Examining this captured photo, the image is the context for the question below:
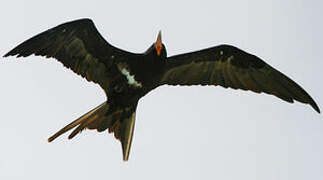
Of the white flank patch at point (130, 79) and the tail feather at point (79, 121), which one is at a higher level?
the white flank patch at point (130, 79)

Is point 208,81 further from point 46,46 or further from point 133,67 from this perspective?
point 46,46

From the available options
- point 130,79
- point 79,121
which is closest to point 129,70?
point 130,79

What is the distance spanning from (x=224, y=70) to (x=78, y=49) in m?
2.14

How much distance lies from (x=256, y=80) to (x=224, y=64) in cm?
51

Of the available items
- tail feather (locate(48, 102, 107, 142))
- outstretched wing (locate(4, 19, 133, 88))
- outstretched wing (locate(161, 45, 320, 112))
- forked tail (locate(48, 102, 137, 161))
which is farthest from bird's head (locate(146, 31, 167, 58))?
tail feather (locate(48, 102, 107, 142))

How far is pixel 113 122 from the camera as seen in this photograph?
7793 millimetres

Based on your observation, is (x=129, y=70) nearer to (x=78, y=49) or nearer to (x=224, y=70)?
(x=78, y=49)


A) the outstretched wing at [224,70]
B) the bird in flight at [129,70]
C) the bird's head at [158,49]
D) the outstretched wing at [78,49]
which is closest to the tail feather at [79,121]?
the bird in flight at [129,70]

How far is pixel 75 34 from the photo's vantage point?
744 centimetres

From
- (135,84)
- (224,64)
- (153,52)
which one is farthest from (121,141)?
(224,64)

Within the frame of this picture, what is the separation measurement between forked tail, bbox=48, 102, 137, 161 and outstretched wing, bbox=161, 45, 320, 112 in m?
0.80

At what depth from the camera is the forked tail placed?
24.5ft

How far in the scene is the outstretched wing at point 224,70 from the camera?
8.21m

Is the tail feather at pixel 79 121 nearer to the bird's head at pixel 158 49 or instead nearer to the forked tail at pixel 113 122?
the forked tail at pixel 113 122
